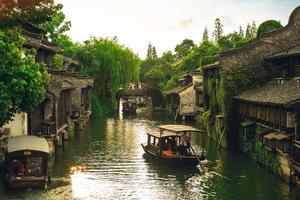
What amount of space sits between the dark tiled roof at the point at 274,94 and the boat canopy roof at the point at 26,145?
50.8 ft

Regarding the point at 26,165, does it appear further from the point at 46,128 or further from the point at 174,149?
the point at 174,149

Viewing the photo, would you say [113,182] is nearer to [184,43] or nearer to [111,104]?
[111,104]

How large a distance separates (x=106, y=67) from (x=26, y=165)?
164 feet

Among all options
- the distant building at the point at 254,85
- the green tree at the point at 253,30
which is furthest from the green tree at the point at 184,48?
the distant building at the point at 254,85

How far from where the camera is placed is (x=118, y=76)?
249 feet

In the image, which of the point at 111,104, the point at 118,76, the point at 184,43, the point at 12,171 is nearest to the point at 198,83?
the point at 118,76

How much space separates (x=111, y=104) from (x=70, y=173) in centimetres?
5070

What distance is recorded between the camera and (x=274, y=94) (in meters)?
34.4

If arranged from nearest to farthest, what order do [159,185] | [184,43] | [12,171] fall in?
1. [12,171]
2. [159,185]
3. [184,43]

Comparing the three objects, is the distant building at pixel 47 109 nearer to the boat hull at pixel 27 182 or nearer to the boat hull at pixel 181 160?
the boat hull at pixel 27 182

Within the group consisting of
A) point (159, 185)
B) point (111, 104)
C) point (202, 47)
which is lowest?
point (159, 185)

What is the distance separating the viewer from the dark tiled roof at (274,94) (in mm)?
30178

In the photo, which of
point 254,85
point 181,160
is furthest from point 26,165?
point 254,85

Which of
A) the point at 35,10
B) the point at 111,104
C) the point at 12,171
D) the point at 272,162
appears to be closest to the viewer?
the point at 35,10
